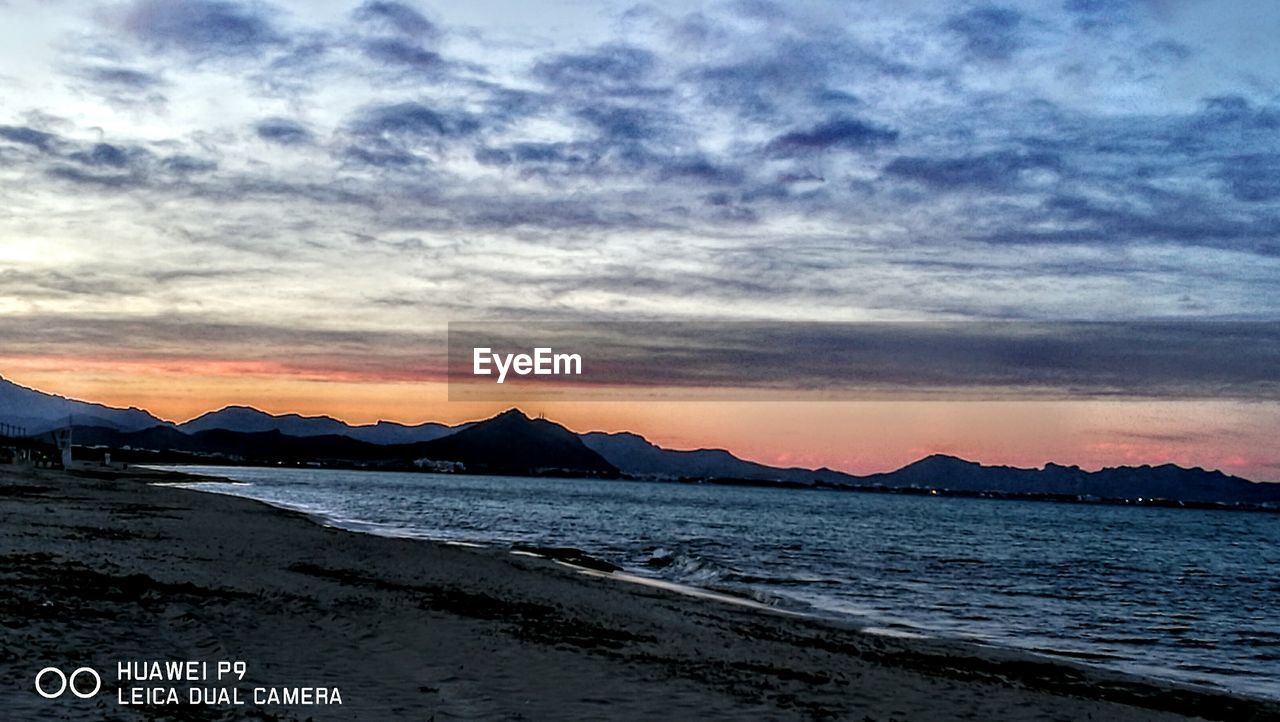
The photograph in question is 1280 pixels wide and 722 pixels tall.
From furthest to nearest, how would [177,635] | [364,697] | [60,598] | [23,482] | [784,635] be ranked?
[23,482]
[784,635]
[60,598]
[177,635]
[364,697]

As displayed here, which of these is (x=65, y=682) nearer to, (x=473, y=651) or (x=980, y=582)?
(x=473, y=651)

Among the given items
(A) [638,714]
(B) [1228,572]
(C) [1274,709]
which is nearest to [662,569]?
(C) [1274,709]

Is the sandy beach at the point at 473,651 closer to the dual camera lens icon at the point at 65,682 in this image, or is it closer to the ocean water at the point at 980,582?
the dual camera lens icon at the point at 65,682

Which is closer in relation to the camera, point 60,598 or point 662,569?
point 60,598

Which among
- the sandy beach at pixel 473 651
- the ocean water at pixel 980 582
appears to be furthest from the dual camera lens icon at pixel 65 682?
the ocean water at pixel 980 582

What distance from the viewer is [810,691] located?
15.0 meters

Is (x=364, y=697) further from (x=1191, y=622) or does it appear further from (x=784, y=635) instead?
(x=1191, y=622)

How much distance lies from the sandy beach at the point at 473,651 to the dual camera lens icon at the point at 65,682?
0.42ft

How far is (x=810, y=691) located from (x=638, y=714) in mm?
3667

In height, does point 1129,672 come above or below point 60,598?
below

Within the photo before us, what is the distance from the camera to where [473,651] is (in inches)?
619

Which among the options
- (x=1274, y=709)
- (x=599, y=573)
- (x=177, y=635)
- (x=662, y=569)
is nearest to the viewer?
(x=177, y=635)

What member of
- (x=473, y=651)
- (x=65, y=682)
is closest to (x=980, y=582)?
(x=473, y=651)

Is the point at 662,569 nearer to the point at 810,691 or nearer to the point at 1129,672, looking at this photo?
A: the point at 1129,672
